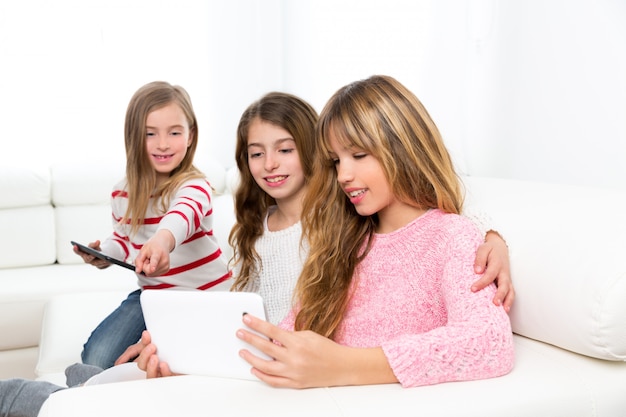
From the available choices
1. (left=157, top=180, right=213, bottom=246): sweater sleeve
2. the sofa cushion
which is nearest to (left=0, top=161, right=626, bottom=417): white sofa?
the sofa cushion

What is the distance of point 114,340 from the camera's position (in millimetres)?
1932

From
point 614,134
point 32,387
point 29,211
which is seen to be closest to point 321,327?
point 32,387

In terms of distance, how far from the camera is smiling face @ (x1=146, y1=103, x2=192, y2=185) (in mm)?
2031

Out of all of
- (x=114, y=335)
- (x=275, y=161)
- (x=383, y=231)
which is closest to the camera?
(x=383, y=231)

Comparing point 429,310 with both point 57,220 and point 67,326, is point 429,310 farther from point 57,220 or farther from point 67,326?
point 57,220

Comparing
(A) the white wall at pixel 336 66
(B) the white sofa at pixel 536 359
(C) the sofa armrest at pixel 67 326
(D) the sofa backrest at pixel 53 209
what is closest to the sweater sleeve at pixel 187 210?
(C) the sofa armrest at pixel 67 326

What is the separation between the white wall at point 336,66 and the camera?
8.66 ft

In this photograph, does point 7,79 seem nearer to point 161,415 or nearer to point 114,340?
point 114,340

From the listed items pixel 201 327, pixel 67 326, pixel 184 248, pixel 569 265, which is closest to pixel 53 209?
pixel 67 326

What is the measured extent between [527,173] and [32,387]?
2.17 m

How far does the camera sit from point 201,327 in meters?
1.04

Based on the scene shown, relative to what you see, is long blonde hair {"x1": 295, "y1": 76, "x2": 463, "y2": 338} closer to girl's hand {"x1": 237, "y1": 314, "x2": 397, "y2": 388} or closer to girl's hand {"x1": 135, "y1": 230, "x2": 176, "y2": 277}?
girl's hand {"x1": 237, "y1": 314, "x2": 397, "y2": 388}

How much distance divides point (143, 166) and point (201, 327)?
111 cm

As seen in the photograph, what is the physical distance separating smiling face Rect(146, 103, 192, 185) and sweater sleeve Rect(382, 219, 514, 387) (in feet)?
3.82
